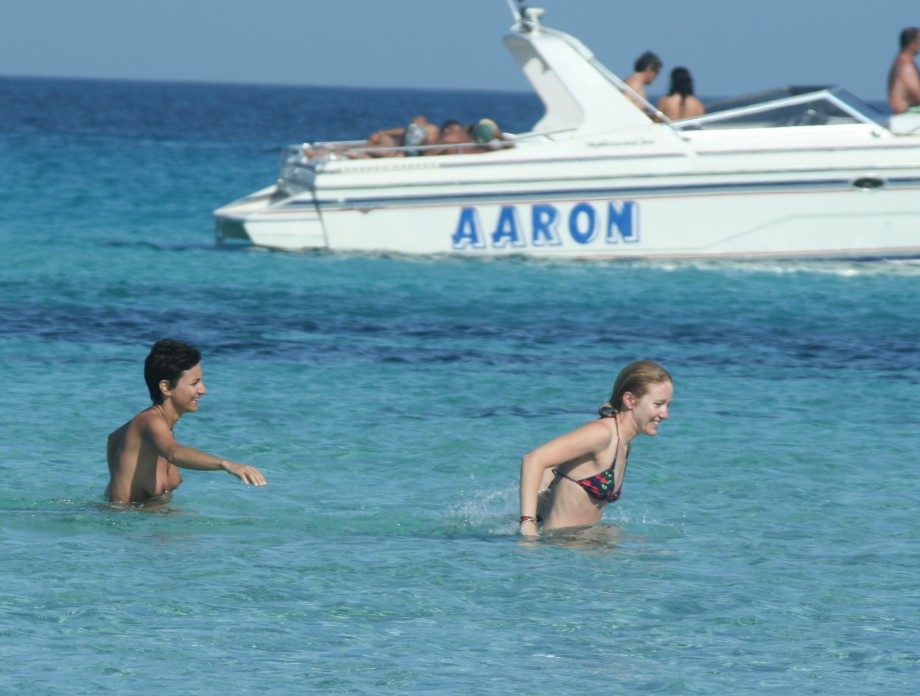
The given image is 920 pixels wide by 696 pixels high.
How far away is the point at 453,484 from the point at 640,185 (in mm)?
7379

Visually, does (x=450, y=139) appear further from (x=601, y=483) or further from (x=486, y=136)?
(x=601, y=483)

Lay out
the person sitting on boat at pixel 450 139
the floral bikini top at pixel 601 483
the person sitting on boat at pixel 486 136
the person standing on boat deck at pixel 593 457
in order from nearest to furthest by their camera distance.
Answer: the person standing on boat deck at pixel 593 457, the floral bikini top at pixel 601 483, the person sitting on boat at pixel 486 136, the person sitting on boat at pixel 450 139

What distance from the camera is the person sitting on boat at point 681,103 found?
1584cm

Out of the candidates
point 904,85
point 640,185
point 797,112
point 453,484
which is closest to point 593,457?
point 453,484

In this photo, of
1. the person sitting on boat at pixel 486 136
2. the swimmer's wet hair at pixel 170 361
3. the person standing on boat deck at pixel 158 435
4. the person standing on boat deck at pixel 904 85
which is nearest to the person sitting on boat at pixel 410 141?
the person sitting on boat at pixel 486 136

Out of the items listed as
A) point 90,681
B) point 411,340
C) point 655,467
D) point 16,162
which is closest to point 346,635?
point 90,681

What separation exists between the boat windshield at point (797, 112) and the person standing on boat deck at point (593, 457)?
9.15 m

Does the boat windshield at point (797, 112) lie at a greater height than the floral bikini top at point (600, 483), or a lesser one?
greater

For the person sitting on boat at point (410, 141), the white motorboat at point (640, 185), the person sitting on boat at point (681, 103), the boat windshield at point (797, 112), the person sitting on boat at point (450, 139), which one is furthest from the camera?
the person sitting on boat at point (681, 103)

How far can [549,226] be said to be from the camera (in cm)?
1540

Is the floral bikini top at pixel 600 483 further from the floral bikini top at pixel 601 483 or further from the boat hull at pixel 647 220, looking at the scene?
the boat hull at pixel 647 220

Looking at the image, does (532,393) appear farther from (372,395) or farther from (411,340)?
(411,340)

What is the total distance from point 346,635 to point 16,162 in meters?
33.1

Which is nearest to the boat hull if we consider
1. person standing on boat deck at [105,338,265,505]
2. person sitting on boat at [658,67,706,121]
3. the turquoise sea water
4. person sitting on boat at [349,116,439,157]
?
the turquoise sea water
